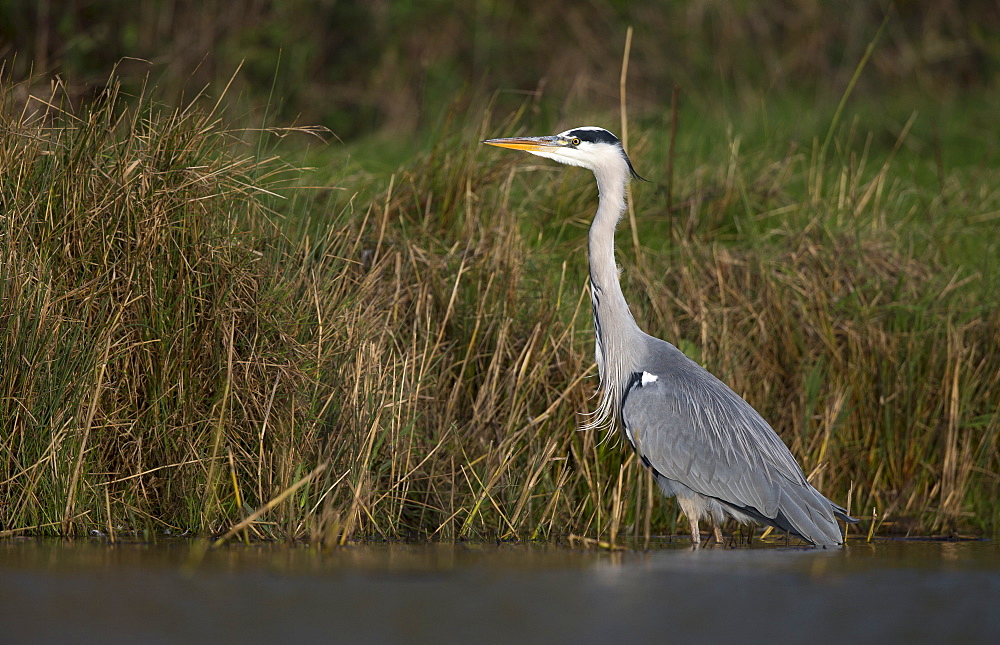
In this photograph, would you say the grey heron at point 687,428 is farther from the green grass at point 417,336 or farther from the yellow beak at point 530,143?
the green grass at point 417,336

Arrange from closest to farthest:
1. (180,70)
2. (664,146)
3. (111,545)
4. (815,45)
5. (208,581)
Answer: (208,581), (111,545), (664,146), (180,70), (815,45)

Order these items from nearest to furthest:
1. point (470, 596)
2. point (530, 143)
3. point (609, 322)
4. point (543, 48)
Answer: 1. point (470, 596)
2. point (609, 322)
3. point (530, 143)
4. point (543, 48)

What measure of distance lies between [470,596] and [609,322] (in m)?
1.97

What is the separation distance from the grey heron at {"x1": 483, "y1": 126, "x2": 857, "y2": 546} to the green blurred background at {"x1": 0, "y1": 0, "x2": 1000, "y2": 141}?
6.38 metres

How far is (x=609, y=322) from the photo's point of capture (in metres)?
5.21

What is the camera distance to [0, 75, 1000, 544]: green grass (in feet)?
14.6

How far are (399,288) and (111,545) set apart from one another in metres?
1.76

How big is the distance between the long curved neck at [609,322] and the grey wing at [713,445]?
0.11m

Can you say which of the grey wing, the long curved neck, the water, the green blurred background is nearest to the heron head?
the long curved neck

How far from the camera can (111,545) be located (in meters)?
4.15

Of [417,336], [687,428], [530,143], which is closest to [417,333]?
[417,336]

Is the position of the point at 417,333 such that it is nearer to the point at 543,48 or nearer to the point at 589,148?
the point at 589,148

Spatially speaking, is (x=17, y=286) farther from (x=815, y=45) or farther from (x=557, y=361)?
(x=815, y=45)

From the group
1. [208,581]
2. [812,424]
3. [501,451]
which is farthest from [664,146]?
[208,581]
